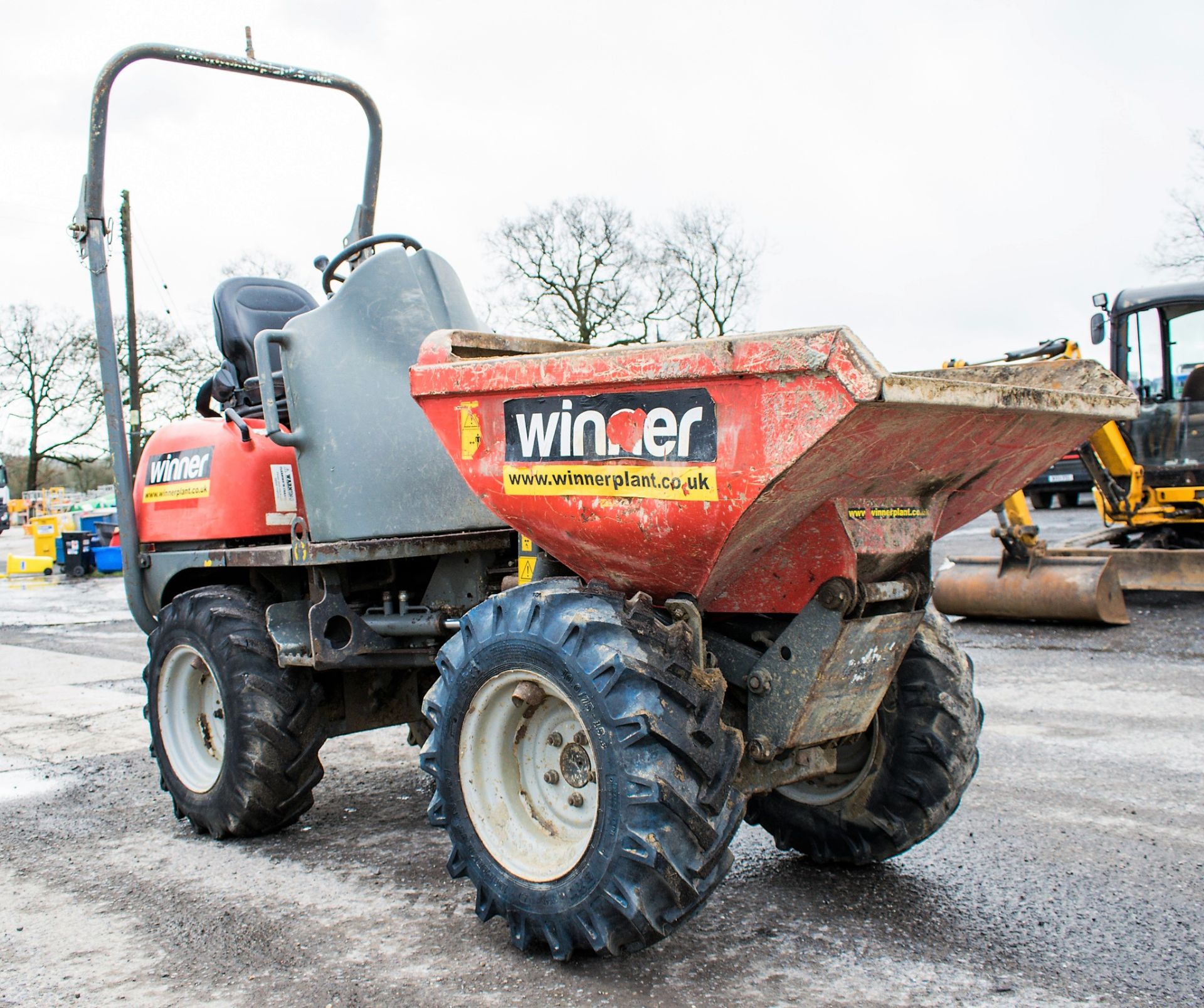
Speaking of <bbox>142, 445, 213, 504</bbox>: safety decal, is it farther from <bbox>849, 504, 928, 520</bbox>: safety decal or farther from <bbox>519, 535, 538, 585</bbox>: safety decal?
<bbox>849, 504, 928, 520</bbox>: safety decal

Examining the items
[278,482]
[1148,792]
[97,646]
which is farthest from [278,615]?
[97,646]

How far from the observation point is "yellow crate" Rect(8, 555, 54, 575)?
21.5 meters

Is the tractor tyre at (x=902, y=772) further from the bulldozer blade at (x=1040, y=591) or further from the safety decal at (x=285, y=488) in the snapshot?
the bulldozer blade at (x=1040, y=591)

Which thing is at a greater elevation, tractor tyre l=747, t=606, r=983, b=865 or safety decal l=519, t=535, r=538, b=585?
safety decal l=519, t=535, r=538, b=585

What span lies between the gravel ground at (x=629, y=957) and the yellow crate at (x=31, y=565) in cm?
1723

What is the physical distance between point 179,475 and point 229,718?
1092 millimetres

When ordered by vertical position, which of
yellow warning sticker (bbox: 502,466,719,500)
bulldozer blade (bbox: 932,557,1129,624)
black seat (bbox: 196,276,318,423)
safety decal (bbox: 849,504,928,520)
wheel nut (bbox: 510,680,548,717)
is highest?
black seat (bbox: 196,276,318,423)

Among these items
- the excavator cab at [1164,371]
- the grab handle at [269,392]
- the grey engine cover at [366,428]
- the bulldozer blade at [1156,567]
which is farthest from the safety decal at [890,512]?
the excavator cab at [1164,371]

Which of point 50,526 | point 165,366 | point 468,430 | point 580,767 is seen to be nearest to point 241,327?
point 468,430

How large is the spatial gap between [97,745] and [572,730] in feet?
12.9

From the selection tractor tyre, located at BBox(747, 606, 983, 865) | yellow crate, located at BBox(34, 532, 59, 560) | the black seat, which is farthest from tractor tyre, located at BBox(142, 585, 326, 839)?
yellow crate, located at BBox(34, 532, 59, 560)

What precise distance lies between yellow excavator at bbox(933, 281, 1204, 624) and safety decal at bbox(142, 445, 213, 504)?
6.80m

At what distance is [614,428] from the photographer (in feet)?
9.61

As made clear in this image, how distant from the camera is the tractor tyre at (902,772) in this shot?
353 cm
